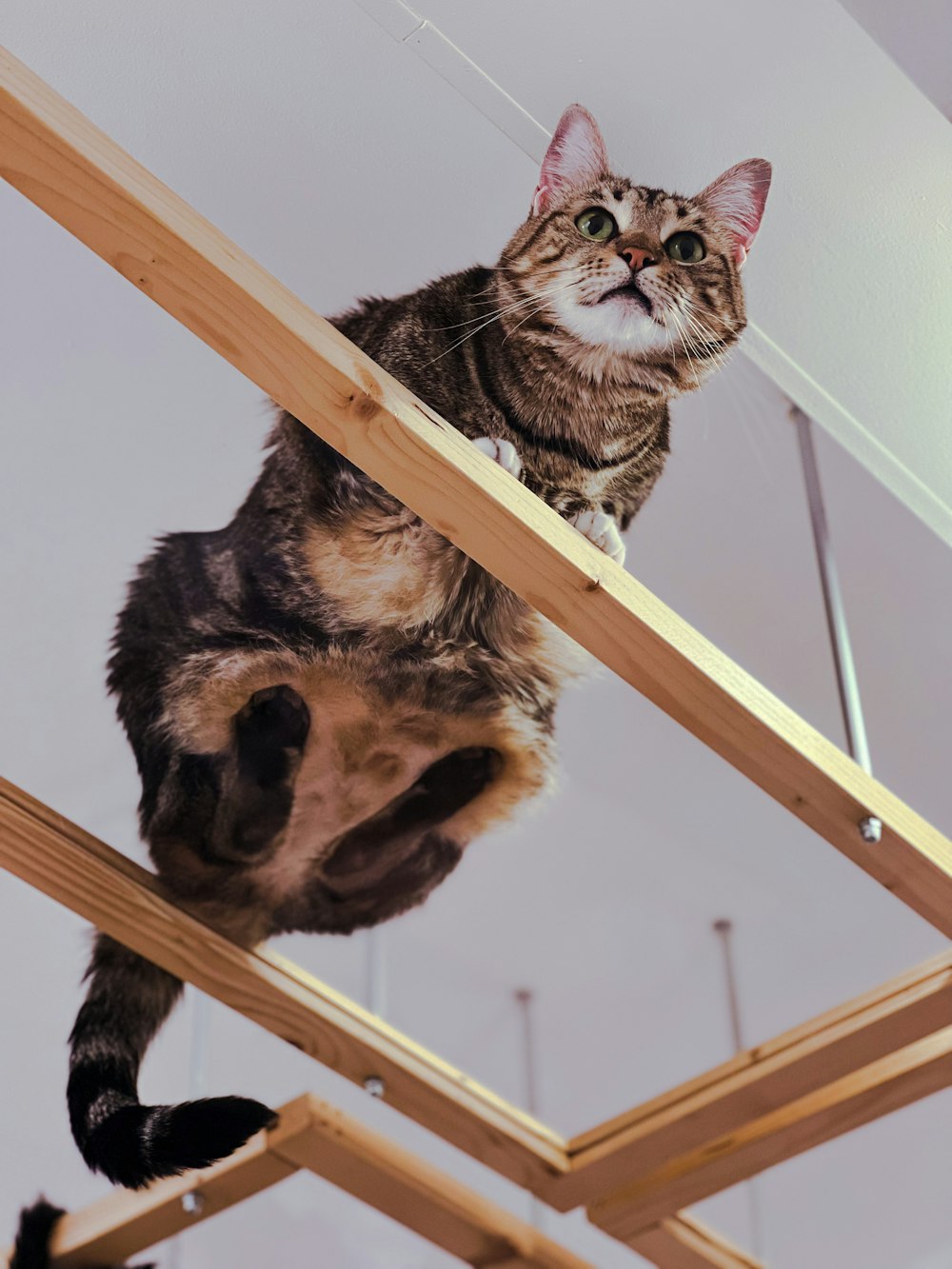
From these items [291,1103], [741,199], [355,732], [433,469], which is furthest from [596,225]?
[291,1103]

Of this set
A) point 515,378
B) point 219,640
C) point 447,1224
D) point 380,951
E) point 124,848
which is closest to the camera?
point 515,378

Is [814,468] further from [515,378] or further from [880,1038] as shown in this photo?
[880,1038]

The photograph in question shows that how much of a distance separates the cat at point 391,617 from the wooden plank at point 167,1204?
0.29 metres

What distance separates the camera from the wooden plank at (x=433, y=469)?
143 cm

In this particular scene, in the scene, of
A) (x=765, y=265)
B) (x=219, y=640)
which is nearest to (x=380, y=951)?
(x=219, y=640)

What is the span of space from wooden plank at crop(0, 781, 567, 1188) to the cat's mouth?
3.53ft

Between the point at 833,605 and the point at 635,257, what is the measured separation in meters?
0.65

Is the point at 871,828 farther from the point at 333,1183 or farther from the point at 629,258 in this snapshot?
the point at 333,1183

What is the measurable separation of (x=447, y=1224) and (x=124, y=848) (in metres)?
0.91

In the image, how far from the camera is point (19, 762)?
2.79 metres

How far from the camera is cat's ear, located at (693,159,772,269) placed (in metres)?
1.92

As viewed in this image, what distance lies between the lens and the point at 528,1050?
3643 millimetres

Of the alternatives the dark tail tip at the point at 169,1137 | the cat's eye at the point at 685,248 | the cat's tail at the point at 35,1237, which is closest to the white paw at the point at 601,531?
the cat's eye at the point at 685,248

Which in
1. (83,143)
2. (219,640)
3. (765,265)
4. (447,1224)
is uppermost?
(765,265)
